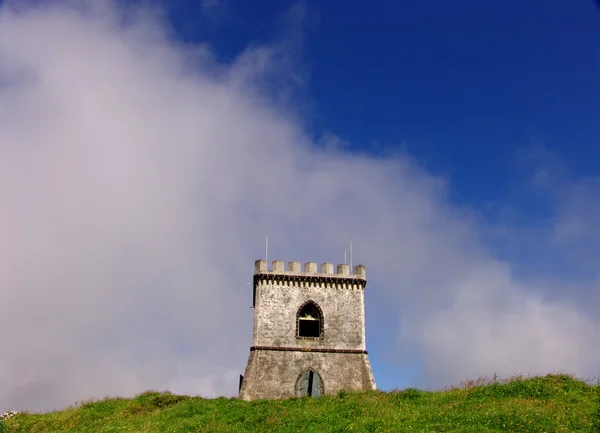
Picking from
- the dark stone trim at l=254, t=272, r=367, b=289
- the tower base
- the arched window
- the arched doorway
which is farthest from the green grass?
the dark stone trim at l=254, t=272, r=367, b=289

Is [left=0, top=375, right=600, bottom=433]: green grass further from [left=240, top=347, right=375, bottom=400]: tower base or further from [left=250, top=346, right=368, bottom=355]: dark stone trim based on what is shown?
[left=250, top=346, right=368, bottom=355]: dark stone trim

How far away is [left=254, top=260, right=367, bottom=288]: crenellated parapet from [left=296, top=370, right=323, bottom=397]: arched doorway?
6.16m

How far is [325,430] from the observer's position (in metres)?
21.9

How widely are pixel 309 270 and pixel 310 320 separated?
342 centimetres

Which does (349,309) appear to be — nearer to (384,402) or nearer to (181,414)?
(384,402)

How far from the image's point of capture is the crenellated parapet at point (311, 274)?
3651cm

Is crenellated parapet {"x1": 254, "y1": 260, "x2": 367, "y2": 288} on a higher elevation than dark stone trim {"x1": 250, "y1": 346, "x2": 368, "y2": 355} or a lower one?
higher

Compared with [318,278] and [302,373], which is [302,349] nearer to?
[302,373]

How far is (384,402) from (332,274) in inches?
484

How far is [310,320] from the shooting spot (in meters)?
36.6

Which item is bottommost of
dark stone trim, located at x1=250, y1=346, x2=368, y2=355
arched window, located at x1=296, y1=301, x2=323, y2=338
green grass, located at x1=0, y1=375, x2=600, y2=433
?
green grass, located at x1=0, y1=375, x2=600, y2=433

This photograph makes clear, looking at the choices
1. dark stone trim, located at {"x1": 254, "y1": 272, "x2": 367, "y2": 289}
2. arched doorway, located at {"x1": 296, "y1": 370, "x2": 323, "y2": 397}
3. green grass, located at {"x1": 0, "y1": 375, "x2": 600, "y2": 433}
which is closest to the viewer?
green grass, located at {"x1": 0, "y1": 375, "x2": 600, "y2": 433}

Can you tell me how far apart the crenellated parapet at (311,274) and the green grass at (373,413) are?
8.79 metres

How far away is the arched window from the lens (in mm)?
36312
